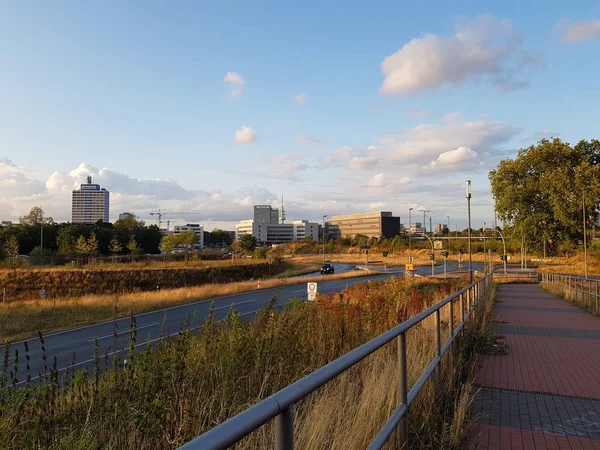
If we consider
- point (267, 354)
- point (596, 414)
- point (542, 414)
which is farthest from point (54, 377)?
point (596, 414)

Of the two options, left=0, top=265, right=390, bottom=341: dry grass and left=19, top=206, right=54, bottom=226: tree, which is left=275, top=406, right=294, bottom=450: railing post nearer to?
left=0, top=265, right=390, bottom=341: dry grass

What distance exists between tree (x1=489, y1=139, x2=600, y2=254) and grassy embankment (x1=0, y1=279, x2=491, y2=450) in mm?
32060

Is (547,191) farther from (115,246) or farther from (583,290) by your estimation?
(115,246)

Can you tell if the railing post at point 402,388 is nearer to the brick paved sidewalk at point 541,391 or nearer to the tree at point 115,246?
the brick paved sidewalk at point 541,391

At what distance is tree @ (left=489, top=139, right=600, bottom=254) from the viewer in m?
33.9

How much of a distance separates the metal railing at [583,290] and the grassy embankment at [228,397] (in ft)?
37.5

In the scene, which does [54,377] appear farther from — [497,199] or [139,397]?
[497,199]

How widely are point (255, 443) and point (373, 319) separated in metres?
5.91

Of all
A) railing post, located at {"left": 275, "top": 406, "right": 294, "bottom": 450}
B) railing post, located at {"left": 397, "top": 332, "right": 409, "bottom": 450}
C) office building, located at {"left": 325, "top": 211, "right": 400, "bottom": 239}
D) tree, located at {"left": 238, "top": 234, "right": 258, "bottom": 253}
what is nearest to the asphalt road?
railing post, located at {"left": 397, "top": 332, "right": 409, "bottom": 450}

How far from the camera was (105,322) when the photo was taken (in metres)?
22.9

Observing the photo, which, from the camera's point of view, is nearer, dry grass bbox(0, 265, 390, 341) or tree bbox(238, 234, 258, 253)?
dry grass bbox(0, 265, 390, 341)

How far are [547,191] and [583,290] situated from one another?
19.6 m

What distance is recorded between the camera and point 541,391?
21.9 ft

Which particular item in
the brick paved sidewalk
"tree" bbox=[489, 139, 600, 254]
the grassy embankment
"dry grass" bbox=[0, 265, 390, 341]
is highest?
"tree" bbox=[489, 139, 600, 254]
